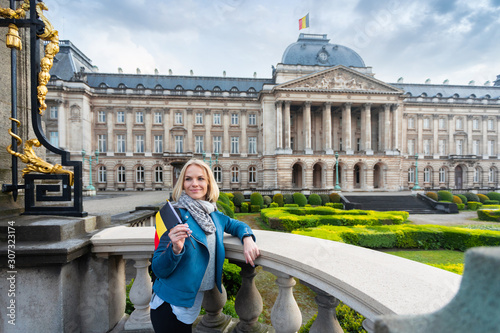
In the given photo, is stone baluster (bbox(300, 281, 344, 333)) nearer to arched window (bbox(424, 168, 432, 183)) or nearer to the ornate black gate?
the ornate black gate

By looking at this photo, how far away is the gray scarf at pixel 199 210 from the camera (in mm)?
1971

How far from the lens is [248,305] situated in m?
2.28

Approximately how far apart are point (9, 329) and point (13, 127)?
1.81 metres

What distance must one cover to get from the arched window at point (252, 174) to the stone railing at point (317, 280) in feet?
Result: 110

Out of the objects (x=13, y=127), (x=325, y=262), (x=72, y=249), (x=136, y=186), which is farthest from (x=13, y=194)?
(x=136, y=186)

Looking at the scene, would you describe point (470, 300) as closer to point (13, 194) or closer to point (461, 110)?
point (13, 194)

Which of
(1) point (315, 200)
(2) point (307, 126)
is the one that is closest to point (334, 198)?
(1) point (315, 200)

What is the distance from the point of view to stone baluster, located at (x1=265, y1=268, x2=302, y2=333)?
194cm

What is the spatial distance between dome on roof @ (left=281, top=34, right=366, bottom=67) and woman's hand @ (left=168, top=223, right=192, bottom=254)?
122 ft

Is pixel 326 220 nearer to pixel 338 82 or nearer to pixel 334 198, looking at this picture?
pixel 334 198

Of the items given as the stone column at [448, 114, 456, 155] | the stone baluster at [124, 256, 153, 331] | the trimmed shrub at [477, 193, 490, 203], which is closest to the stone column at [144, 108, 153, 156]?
the stone baluster at [124, 256, 153, 331]

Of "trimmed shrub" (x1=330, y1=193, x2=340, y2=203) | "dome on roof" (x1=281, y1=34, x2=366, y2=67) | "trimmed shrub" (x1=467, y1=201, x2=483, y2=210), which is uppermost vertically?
"dome on roof" (x1=281, y1=34, x2=366, y2=67)

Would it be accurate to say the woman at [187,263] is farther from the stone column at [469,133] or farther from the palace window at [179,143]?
the stone column at [469,133]

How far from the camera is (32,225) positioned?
6.98ft
